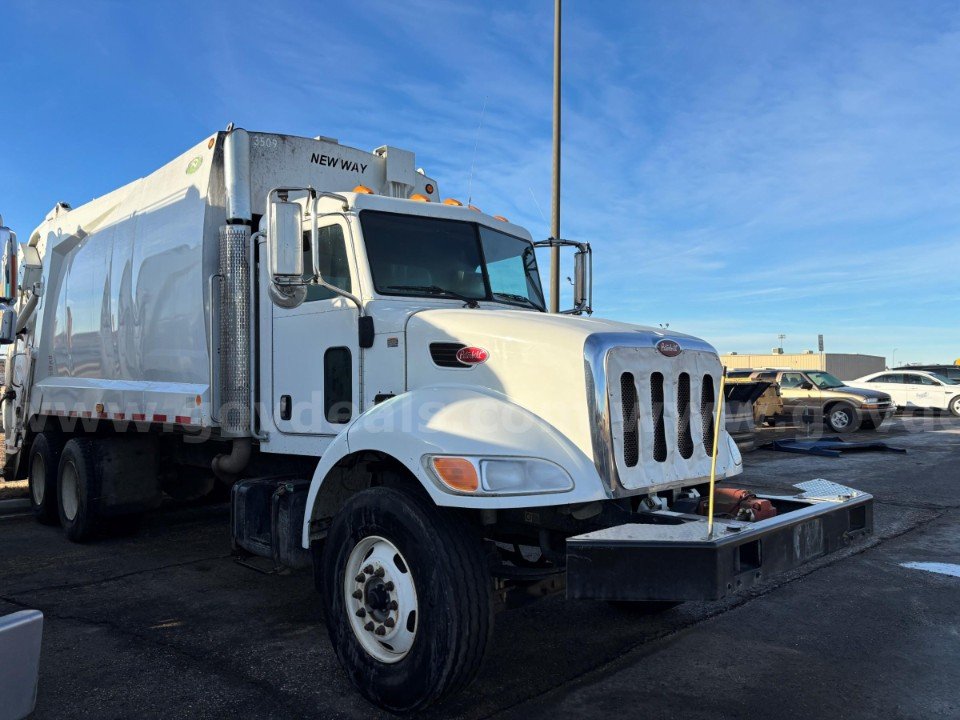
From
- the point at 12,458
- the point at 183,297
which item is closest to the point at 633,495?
the point at 183,297

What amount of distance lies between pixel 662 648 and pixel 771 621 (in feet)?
3.04

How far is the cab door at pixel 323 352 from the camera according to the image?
4.52 metres

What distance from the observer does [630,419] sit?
3.60 metres

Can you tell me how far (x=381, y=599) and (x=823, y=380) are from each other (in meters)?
18.5

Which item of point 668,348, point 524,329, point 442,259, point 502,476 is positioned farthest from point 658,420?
point 442,259

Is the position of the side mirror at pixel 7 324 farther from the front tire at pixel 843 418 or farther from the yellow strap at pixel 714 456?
the front tire at pixel 843 418

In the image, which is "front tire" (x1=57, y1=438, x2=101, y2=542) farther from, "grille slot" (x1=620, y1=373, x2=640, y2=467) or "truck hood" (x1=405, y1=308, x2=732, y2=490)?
"grille slot" (x1=620, y1=373, x2=640, y2=467)

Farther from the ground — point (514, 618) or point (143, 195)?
A: point (143, 195)

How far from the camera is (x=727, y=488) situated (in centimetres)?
393

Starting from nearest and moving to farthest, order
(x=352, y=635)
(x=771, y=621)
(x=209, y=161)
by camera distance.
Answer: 1. (x=352, y=635)
2. (x=771, y=621)
3. (x=209, y=161)

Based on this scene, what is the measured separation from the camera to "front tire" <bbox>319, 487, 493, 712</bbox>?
10.6 feet

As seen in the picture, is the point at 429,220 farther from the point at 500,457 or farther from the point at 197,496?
the point at 197,496

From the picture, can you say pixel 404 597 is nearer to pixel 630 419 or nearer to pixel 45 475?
pixel 630 419

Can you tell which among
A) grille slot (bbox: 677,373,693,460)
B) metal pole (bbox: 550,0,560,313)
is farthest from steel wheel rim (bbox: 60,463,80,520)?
metal pole (bbox: 550,0,560,313)
